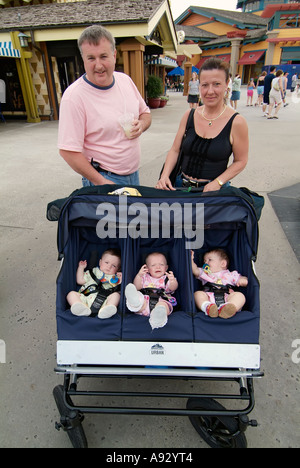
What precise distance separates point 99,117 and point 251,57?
3433cm

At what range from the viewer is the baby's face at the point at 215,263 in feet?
6.19

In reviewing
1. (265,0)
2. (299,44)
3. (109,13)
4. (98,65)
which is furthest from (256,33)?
(98,65)

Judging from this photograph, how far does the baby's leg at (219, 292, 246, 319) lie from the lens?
1.43 metres

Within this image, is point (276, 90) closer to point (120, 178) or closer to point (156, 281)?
point (120, 178)

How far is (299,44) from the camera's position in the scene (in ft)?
88.3

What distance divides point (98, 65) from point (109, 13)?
378 inches

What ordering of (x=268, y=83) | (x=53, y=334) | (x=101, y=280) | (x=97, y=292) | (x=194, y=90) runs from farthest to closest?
(x=194, y=90) → (x=268, y=83) → (x=53, y=334) → (x=101, y=280) → (x=97, y=292)

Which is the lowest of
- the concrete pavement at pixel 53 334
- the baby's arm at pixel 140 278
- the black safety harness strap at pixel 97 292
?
the concrete pavement at pixel 53 334

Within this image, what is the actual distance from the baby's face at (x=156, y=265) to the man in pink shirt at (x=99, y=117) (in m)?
0.61

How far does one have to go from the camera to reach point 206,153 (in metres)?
2.03

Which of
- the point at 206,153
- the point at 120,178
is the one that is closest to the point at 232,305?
the point at 206,153

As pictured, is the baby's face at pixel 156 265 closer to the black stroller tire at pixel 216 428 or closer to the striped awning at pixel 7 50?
the black stroller tire at pixel 216 428

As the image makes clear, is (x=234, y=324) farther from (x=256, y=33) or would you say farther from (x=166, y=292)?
(x=256, y=33)

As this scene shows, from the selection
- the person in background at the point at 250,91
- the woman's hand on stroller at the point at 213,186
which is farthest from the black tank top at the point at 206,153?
the person in background at the point at 250,91
